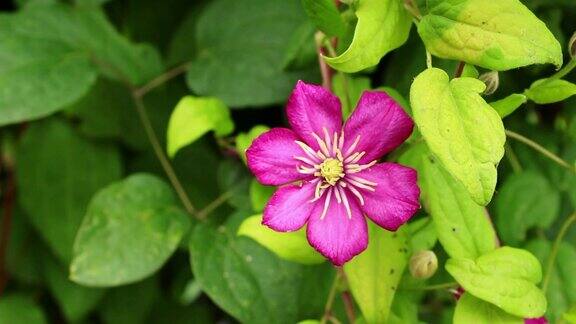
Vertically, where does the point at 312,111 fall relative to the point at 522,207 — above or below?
above

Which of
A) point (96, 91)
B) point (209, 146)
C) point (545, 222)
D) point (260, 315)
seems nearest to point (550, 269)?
point (545, 222)

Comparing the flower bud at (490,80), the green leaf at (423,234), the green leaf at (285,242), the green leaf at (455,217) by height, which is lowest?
the green leaf at (423,234)

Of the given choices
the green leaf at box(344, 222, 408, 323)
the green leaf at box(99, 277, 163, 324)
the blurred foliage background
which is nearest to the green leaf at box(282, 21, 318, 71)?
the blurred foliage background

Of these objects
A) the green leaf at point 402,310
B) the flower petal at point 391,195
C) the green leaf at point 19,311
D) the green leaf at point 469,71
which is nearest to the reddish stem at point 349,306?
the green leaf at point 402,310

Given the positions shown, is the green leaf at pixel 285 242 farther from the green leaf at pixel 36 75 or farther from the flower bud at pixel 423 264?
the green leaf at pixel 36 75

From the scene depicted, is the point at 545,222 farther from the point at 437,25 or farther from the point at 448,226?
the point at 437,25

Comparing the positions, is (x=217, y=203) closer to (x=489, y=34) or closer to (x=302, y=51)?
(x=302, y=51)

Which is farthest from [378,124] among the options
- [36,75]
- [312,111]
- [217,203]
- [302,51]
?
[36,75]
